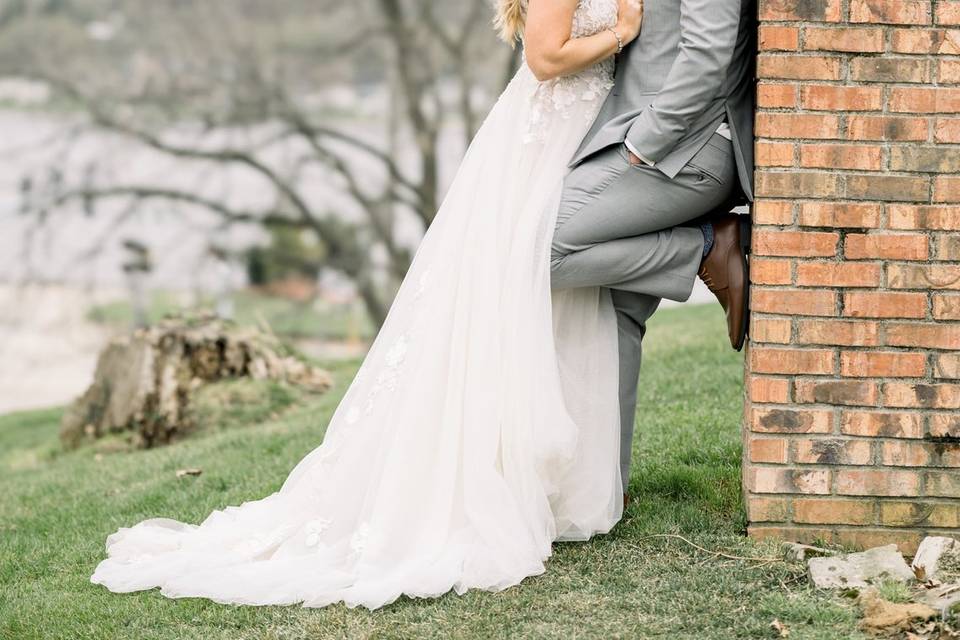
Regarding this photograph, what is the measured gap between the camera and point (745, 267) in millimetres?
3543

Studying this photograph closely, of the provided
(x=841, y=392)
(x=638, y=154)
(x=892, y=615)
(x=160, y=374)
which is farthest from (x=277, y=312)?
(x=892, y=615)

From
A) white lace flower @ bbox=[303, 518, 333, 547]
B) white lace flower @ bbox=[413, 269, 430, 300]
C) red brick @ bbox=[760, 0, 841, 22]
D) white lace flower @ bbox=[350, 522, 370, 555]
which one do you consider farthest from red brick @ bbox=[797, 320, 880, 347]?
white lace flower @ bbox=[303, 518, 333, 547]

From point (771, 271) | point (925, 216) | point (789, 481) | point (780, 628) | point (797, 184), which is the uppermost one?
point (797, 184)

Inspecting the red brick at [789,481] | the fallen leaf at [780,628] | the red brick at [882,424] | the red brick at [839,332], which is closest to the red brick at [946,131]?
the red brick at [839,332]

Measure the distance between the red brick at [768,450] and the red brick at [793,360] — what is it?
0.73ft

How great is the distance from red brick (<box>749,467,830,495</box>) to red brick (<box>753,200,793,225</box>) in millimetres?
779

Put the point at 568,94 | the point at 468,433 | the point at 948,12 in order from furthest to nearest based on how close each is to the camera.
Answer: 1. the point at 568,94
2. the point at 468,433
3. the point at 948,12

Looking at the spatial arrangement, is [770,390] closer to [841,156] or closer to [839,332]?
[839,332]

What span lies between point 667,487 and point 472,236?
4.10ft

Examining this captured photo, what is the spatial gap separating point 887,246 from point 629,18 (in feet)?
3.57

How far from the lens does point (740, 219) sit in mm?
3637

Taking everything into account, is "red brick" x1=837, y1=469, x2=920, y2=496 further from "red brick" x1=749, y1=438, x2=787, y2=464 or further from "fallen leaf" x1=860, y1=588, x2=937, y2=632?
"fallen leaf" x1=860, y1=588, x2=937, y2=632

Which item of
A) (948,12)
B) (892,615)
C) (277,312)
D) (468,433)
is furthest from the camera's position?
(277,312)

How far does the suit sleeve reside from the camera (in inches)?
129
